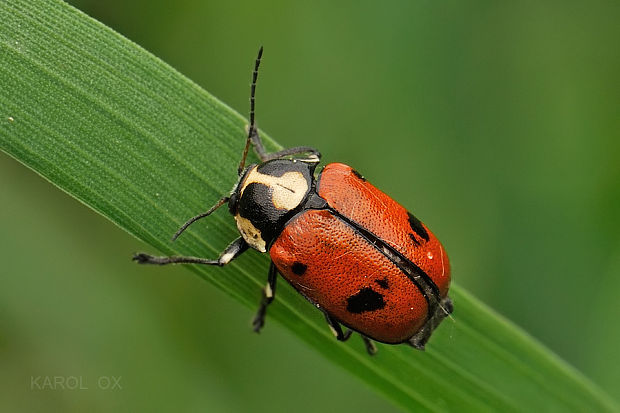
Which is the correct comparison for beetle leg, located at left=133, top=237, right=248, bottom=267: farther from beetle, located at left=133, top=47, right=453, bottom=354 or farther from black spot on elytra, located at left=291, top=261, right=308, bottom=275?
black spot on elytra, located at left=291, top=261, right=308, bottom=275

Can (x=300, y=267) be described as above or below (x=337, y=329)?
above

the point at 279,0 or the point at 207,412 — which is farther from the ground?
the point at 279,0

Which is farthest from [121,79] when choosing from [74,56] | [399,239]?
[399,239]

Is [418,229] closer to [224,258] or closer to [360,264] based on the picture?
[360,264]

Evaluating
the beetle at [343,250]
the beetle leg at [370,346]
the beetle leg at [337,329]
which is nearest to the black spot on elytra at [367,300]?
the beetle at [343,250]

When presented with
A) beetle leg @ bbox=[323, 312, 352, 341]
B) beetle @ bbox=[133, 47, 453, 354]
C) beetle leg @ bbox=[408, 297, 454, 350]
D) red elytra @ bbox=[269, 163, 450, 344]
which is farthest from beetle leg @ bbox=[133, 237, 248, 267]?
beetle leg @ bbox=[408, 297, 454, 350]

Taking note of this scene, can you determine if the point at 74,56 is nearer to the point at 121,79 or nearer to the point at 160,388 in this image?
the point at 121,79

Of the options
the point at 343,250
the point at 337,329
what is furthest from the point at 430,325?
the point at 343,250
